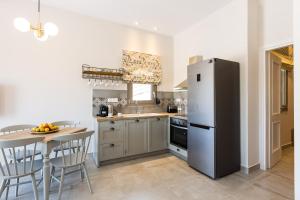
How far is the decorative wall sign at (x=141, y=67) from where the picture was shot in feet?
12.7

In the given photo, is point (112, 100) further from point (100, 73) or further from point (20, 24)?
point (20, 24)

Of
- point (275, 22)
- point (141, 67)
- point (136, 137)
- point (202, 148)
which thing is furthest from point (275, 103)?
point (141, 67)

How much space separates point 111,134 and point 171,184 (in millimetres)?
1378

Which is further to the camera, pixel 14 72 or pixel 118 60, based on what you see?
pixel 118 60

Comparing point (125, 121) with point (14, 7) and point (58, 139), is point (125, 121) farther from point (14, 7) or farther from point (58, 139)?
point (14, 7)

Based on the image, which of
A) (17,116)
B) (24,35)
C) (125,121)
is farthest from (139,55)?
(17,116)

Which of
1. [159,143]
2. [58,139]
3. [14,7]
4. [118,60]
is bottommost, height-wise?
[159,143]

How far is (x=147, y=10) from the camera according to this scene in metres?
3.26

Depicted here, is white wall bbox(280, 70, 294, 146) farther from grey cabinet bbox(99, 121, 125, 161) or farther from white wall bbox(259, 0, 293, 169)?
grey cabinet bbox(99, 121, 125, 161)

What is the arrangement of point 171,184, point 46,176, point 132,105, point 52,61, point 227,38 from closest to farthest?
1. point 46,176
2. point 171,184
3. point 227,38
4. point 52,61
5. point 132,105

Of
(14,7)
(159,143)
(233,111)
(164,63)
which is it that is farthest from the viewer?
(164,63)

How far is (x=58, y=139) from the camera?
1878mm

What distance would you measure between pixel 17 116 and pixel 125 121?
1.90m

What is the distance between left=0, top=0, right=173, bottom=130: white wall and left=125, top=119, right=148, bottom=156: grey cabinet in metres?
0.94
